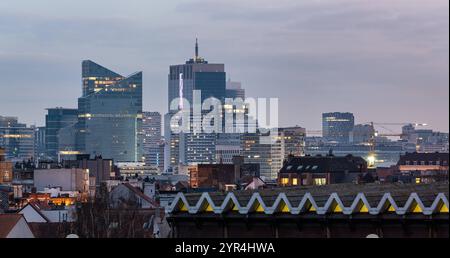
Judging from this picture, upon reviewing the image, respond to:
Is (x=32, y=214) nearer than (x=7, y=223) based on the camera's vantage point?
No

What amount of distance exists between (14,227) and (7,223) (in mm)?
461

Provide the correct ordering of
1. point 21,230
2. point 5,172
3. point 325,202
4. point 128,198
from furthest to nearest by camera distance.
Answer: point 5,172, point 128,198, point 21,230, point 325,202

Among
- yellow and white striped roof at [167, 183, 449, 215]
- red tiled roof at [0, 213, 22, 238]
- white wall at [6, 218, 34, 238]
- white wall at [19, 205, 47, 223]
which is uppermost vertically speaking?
yellow and white striped roof at [167, 183, 449, 215]

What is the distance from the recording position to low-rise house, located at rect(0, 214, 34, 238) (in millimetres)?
64812

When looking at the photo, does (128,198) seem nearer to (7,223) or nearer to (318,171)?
(7,223)

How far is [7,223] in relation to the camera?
67.5 m

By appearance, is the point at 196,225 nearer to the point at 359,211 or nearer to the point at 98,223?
the point at 359,211

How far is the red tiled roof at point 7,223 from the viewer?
65012mm

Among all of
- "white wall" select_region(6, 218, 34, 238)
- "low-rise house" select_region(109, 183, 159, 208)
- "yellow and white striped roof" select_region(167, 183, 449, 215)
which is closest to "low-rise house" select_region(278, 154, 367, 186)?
"low-rise house" select_region(109, 183, 159, 208)

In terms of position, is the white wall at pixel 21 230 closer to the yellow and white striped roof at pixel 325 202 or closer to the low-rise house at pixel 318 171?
the yellow and white striped roof at pixel 325 202

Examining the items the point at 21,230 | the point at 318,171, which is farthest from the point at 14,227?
the point at 318,171

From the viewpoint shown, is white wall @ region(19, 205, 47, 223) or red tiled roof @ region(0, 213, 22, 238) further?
white wall @ region(19, 205, 47, 223)

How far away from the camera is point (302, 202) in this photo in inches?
1362

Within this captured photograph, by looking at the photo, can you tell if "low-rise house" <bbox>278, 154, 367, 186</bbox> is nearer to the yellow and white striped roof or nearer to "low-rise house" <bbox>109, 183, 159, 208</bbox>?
"low-rise house" <bbox>109, 183, 159, 208</bbox>
